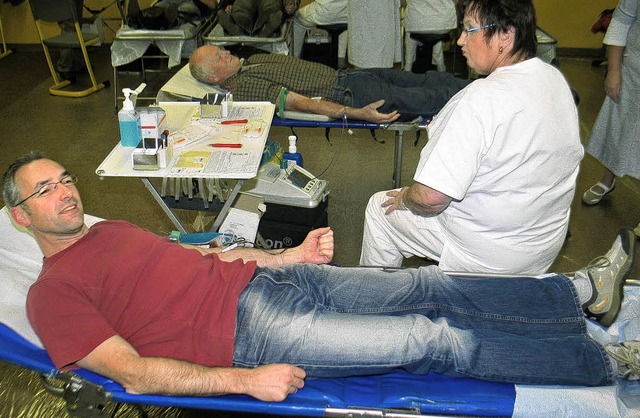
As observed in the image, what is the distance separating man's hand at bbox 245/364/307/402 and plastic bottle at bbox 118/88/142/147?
128 cm

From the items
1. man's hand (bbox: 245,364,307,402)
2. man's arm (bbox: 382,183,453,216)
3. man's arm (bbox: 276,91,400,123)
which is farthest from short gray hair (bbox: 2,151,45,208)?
man's arm (bbox: 276,91,400,123)

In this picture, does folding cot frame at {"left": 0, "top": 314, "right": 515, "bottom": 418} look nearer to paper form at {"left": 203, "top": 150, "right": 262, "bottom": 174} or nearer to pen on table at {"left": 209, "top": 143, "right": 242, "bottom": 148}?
paper form at {"left": 203, "top": 150, "right": 262, "bottom": 174}

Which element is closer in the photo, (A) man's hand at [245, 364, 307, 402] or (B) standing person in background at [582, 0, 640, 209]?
(A) man's hand at [245, 364, 307, 402]

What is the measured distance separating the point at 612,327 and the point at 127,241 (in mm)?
1505

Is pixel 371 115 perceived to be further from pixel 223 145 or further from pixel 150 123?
pixel 150 123

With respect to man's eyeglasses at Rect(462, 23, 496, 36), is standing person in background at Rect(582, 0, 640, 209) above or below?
below

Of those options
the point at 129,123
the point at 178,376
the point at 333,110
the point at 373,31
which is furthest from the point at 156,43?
the point at 178,376

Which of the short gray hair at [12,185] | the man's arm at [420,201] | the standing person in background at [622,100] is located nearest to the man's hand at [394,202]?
the man's arm at [420,201]

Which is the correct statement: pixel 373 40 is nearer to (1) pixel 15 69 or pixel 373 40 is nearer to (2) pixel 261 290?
(2) pixel 261 290

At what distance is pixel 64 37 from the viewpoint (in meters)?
5.37

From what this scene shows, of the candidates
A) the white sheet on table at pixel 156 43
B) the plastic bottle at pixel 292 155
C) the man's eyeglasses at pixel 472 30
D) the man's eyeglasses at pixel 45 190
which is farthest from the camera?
the white sheet on table at pixel 156 43

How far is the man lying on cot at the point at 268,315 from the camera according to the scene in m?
1.70

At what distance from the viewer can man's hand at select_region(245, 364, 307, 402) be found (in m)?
1.67

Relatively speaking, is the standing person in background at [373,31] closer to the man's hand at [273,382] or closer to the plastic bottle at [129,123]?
the plastic bottle at [129,123]
